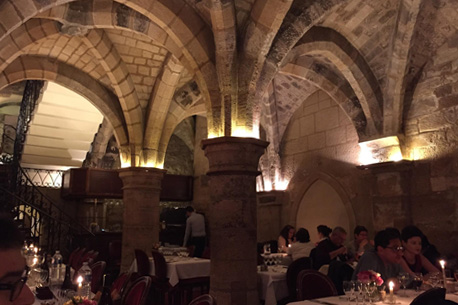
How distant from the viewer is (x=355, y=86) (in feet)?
23.0

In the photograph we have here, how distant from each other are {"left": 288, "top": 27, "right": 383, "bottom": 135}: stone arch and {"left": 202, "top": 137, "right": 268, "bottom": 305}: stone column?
9.10 feet

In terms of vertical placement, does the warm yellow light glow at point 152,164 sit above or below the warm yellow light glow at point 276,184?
above

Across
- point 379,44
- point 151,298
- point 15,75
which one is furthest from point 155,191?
point 379,44

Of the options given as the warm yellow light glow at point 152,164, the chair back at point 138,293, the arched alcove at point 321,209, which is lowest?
the chair back at point 138,293

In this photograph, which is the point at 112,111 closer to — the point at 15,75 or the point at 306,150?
the point at 15,75

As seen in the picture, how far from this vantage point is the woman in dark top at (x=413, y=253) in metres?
3.58

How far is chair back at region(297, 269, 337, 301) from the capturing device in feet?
10.7

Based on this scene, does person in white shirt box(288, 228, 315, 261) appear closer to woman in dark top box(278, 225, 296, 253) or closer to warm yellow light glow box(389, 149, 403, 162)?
woman in dark top box(278, 225, 296, 253)

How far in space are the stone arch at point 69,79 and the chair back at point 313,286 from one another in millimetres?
5610

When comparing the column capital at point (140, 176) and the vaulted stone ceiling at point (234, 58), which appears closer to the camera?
the vaulted stone ceiling at point (234, 58)

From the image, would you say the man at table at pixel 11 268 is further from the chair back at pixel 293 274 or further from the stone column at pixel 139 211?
the stone column at pixel 139 211

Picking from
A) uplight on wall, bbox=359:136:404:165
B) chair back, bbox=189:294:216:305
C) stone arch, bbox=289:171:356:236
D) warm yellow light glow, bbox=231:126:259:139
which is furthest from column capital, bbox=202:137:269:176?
stone arch, bbox=289:171:356:236

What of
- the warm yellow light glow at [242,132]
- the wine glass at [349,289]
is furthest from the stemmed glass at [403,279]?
the warm yellow light glow at [242,132]

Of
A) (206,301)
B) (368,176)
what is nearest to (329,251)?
(206,301)
